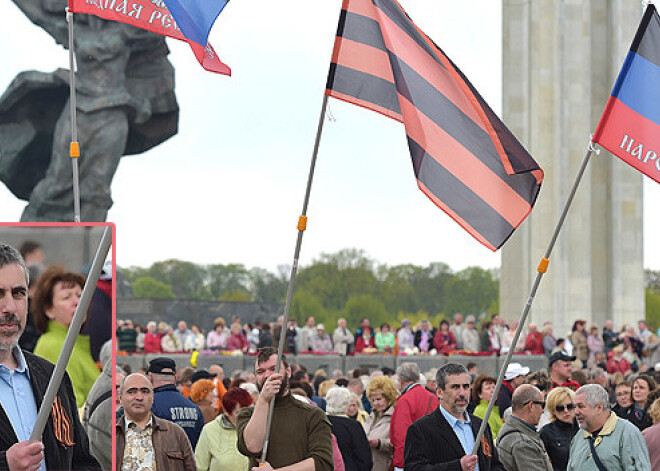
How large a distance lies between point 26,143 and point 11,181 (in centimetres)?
95

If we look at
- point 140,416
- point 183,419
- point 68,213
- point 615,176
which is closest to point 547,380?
point 183,419

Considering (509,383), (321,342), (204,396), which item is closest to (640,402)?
(509,383)

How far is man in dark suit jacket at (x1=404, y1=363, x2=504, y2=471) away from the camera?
23.9 feet

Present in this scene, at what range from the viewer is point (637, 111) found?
794 cm

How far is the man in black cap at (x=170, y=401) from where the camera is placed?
857cm

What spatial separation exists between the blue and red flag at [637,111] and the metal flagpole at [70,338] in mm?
4175

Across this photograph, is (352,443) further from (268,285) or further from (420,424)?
(268,285)

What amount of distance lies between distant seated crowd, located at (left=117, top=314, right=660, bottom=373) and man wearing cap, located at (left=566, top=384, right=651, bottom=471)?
53.7 feet

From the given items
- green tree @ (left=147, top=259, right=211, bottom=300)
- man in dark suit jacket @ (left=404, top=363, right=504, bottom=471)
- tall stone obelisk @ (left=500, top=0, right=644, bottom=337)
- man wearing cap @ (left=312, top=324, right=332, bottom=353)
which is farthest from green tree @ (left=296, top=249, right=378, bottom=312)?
man in dark suit jacket @ (left=404, top=363, right=504, bottom=471)

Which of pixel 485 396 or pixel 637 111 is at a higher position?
pixel 637 111

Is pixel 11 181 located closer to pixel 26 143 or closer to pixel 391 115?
pixel 26 143

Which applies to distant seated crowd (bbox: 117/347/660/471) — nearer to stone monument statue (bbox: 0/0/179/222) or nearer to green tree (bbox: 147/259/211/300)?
stone monument statue (bbox: 0/0/179/222)

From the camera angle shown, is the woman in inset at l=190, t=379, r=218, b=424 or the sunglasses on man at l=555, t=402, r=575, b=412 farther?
the woman in inset at l=190, t=379, r=218, b=424

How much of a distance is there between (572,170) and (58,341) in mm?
33543
